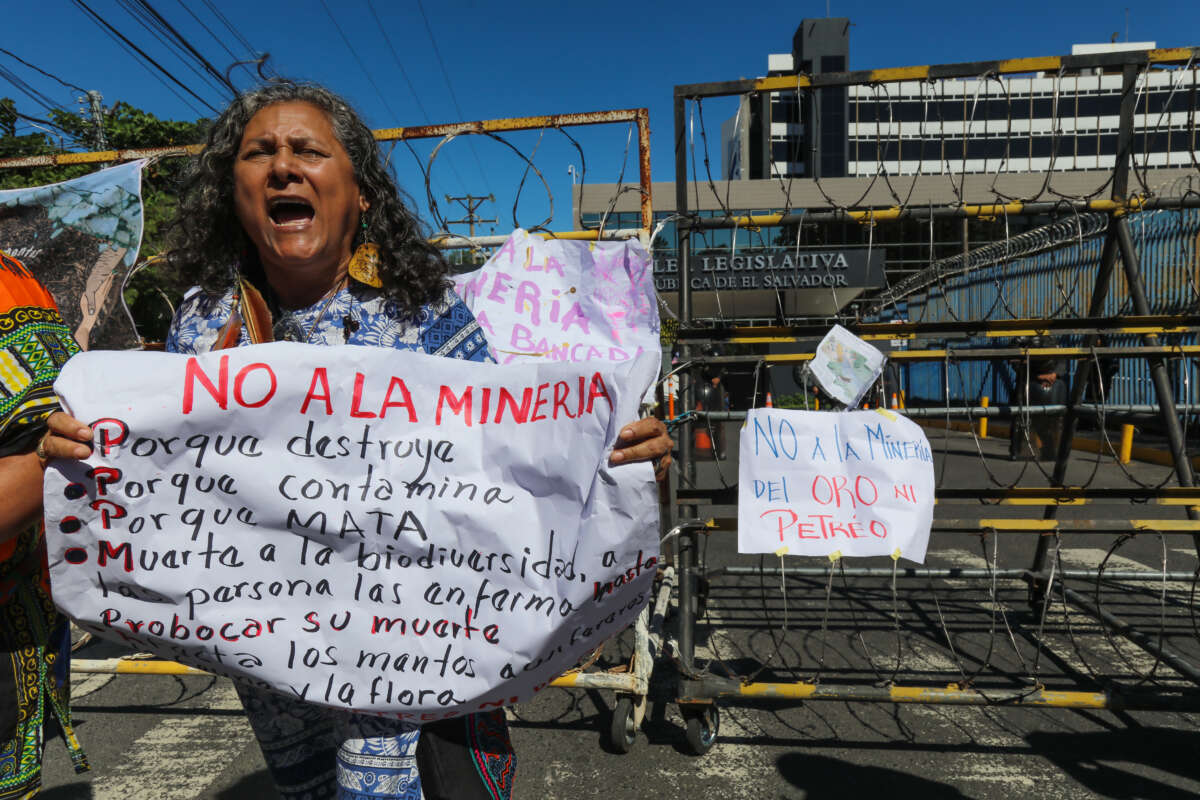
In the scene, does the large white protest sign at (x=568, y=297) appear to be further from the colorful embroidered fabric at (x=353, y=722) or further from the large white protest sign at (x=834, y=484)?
the colorful embroidered fabric at (x=353, y=722)

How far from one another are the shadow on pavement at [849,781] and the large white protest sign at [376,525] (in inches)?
79.4

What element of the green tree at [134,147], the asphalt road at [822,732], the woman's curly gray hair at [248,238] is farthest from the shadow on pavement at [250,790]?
the green tree at [134,147]

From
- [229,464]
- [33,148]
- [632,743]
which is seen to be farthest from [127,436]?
[33,148]

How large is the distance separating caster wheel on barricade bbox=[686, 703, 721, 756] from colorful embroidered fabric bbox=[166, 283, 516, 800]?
1.67 meters

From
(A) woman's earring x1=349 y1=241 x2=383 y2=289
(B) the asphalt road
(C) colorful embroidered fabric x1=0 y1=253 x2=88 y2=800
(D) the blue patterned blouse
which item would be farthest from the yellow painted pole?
(C) colorful embroidered fabric x1=0 y1=253 x2=88 y2=800

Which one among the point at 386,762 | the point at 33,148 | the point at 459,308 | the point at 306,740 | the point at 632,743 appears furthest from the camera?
the point at 33,148

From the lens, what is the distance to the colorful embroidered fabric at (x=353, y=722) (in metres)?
1.38

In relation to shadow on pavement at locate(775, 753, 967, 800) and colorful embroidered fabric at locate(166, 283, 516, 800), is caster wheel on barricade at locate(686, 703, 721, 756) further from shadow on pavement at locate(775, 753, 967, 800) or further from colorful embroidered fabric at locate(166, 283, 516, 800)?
colorful embroidered fabric at locate(166, 283, 516, 800)

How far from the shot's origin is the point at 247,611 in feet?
4.29

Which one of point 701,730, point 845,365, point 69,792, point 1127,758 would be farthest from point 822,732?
point 69,792

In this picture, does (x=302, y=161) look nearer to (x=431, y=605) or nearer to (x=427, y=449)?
(x=427, y=449)

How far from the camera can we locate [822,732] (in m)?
3.21

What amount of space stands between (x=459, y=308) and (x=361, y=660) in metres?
0.78

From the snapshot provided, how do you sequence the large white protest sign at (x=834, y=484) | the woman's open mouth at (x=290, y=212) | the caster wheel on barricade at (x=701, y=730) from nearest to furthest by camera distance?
1. the woman's open mouth at (x=290, y=212)
2. the large white protest sign at (x=834, y=484)
3. the caster wheel on barricade at (x=701, y=730)
